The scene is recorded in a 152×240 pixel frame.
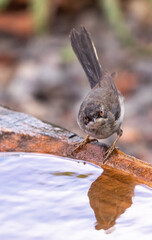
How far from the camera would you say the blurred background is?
8.09 meters

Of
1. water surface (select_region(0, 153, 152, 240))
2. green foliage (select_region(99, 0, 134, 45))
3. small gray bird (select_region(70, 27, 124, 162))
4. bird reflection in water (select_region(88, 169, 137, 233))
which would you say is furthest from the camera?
green foliage (select_region(99, 0, 134, 45))

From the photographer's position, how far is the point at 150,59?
9.16 meters

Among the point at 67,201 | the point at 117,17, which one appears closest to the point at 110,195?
the point at 67,201

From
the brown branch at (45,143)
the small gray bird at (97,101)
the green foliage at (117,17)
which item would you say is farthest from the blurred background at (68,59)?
the brown branch at (45,143)

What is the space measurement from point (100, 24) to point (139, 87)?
2764 millimetres

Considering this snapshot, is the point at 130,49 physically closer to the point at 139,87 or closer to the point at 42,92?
the point at 139,87

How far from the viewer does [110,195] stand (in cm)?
295

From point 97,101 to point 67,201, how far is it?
5.48 feet

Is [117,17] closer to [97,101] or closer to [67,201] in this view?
[97,101]

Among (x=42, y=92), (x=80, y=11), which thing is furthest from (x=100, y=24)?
(x=42, y=92)

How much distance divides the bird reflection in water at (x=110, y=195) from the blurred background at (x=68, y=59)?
12.4 feet

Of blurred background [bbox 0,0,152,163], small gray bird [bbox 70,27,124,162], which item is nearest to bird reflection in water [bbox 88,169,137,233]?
small gray bird [bbox 70,27,124,162]

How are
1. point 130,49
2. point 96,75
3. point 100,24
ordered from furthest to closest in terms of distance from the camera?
point 100,24, point 130,49, point 96,75

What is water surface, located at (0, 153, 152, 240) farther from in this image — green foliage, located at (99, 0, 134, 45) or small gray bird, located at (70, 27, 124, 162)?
green foliage, located at (99, 0, 134, 45)
